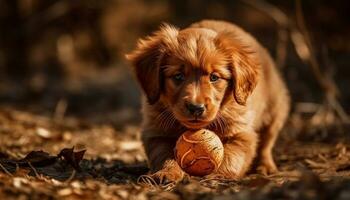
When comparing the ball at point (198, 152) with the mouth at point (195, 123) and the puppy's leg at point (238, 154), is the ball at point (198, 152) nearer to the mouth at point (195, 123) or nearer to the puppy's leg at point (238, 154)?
the mouth at point (195, 123)

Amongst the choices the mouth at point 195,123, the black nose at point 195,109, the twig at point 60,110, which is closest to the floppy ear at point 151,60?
the mouth at point 195,123

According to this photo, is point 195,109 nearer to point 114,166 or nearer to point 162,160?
point 162,160

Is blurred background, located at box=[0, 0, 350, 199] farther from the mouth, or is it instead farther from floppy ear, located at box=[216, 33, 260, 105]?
floppy ear, located at box=[216, 33, 260, 105]

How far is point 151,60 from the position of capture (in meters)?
5.52

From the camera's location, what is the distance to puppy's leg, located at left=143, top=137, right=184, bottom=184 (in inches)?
191

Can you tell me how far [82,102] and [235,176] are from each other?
5.45 m

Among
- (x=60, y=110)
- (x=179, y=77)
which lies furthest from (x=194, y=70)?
(x=60, y=110)

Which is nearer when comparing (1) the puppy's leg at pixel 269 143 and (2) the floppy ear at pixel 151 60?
(2) the floppy ear at pixel 151 60

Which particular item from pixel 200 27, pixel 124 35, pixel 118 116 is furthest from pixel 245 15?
pixel 200 27

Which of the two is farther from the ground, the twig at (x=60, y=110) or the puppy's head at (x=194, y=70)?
the twig at (x=60, y=110)

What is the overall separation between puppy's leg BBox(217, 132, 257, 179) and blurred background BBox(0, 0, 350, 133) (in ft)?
13.9

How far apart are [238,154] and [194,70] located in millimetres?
728

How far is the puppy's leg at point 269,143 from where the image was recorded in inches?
241

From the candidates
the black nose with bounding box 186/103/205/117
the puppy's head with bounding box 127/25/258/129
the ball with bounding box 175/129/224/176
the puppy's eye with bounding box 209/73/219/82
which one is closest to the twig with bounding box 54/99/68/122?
the puppy's head with bounding box 127/25/258/129
